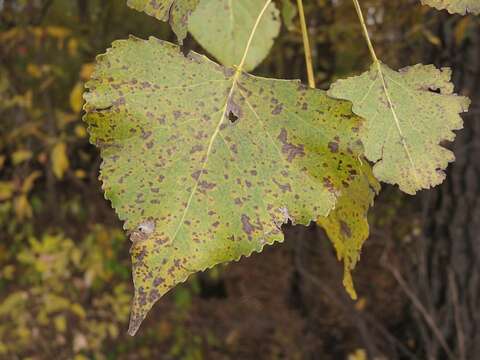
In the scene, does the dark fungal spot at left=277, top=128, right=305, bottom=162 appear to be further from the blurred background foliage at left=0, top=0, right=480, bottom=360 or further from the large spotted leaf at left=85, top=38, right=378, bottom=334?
the blurred background foliage at left=0, top=0, right=480, bottom=360

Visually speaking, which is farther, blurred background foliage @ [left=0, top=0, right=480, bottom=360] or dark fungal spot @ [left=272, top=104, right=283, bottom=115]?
blurred background foliage @ [left=0, top=0, right=480, bottom=360]

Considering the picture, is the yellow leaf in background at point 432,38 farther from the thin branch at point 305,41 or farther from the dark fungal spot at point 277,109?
the dark fungal spot at point 277,109

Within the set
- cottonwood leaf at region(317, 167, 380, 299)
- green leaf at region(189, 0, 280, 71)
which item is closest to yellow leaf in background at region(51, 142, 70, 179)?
green leaf at region(189, 0, 280, 71)

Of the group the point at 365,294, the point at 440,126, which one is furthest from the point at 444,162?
the point at 365,294

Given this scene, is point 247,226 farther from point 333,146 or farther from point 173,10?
point 173,10

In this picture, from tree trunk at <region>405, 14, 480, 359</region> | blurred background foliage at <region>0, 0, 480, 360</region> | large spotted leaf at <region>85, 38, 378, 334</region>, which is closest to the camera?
large spotted leaf at <region>85, 38, 378, 334</region>

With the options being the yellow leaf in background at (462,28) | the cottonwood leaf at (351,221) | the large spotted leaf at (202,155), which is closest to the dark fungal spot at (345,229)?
the cottonwood leaf at (351,221)
